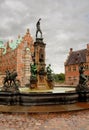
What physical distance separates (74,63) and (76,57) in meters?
2.06

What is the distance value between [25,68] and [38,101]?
52.9 metres

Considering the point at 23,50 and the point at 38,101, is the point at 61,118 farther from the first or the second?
the point at 23,50

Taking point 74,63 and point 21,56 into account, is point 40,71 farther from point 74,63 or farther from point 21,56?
point 74,63

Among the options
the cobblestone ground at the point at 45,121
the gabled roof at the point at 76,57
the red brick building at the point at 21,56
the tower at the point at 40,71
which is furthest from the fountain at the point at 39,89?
the gabled roof at the point at 76,57

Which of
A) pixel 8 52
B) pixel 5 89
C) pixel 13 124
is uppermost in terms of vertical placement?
pixel 8 52

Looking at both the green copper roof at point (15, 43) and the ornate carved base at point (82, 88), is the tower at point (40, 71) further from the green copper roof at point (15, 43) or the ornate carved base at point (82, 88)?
the green copper roof at point (15, 43)

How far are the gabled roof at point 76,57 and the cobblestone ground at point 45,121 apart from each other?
182 feet

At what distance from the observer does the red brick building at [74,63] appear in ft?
219

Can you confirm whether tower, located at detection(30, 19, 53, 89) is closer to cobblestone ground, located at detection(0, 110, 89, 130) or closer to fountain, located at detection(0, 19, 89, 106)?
fountain, located at detection(0, 19, 89, 106)

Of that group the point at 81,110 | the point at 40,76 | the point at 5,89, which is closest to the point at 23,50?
the point at 40,76

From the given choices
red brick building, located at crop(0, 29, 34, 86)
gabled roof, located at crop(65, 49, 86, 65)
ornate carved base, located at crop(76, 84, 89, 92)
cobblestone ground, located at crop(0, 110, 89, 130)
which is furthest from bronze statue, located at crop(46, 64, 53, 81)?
gabled roof, located at crop(65, 49, 86, 65)

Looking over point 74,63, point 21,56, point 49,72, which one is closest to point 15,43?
point 21,56

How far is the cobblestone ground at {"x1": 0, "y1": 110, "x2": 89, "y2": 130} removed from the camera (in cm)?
1070

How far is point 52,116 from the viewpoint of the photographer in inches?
506
